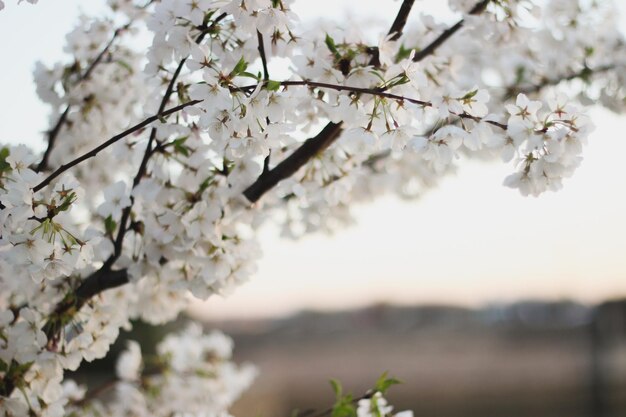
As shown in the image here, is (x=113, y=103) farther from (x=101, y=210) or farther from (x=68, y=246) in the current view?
(x=68, y=246)

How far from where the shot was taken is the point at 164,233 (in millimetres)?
1555

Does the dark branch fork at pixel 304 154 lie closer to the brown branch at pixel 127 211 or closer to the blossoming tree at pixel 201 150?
the blossoming tree at pixel 201 150

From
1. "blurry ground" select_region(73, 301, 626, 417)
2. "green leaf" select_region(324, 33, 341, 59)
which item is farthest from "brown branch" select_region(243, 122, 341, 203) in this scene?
"blurry ground" select_region(73, 301, 626, 417)

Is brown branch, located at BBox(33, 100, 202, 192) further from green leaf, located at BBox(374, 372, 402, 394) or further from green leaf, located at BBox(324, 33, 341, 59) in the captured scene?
green leaf, located at BBox(374, 372, 402, 394)

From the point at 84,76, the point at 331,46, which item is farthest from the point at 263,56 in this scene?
the point at 84,76

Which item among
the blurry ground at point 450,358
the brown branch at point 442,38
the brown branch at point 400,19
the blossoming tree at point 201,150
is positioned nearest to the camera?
the blossoming tree at point 201,150

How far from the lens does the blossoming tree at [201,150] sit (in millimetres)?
1271

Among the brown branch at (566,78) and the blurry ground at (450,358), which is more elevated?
the blurry ground at (450,358)

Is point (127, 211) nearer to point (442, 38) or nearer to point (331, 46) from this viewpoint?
point (331, 46)

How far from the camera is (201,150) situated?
5.21 feet

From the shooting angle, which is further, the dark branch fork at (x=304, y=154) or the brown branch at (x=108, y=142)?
the dark branch fork at (x=304, y=154)

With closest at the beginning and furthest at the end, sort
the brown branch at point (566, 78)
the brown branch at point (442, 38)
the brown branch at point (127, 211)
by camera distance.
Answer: the brown branch at point (127, 211) < the brown branch at point (442, 38) < the brown branch at point (566, 78)

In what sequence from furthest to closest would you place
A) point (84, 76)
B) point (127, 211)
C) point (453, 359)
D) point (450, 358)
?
point (450, 358)
point (453, 359)
point (84, 76)
point (127, 211)

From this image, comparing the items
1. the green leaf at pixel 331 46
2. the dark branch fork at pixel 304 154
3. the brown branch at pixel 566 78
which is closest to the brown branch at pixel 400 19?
the dark branch fork at pixel 304 154
